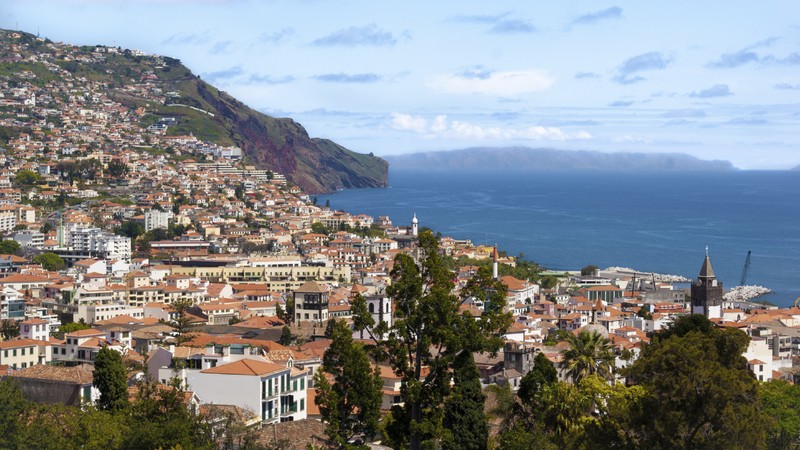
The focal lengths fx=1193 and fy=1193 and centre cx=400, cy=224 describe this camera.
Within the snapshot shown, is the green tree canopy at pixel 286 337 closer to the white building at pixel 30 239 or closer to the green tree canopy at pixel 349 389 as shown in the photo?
the green tree canopy at pixel 349 389

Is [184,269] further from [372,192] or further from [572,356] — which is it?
[372,192]

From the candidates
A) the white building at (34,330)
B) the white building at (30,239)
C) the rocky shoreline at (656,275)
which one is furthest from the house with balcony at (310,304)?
the rocky shoreline at (656,275)

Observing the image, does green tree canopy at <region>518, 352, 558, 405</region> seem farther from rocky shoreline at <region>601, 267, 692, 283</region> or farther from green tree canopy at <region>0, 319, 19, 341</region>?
rocky shoreline at <region>601, 267, 692, 283</region>

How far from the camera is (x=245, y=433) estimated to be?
22.7 metres

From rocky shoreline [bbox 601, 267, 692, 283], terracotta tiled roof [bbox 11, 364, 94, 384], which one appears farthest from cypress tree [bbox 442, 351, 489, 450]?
rocky shoreline [bbox 601, 267, 692, 283]

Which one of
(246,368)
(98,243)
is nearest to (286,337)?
(246,368)

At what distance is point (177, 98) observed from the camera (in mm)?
160875

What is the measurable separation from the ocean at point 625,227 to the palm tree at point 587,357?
163ft

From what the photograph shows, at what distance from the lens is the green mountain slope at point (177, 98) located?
15062cm

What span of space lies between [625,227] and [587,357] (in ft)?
343

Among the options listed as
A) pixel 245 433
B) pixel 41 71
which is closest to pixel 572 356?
Result: pixel 245 433

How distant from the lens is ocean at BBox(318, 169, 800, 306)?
91938mm

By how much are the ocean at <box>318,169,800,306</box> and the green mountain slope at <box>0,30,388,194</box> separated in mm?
11076

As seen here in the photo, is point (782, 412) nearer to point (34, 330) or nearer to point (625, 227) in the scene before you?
point (34, 330)
